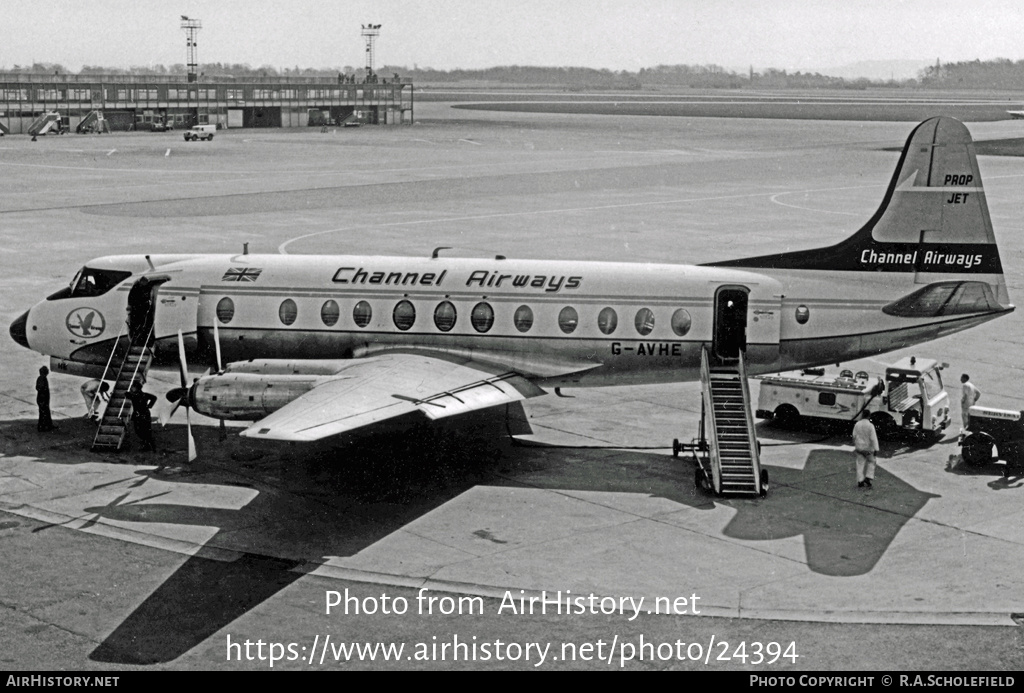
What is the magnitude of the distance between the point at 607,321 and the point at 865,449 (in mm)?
6670

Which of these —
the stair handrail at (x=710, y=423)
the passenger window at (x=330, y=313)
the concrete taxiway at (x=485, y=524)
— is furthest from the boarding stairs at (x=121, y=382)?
the stair handrail at (x=710, y=423)

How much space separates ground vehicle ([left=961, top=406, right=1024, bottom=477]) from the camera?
2645cm

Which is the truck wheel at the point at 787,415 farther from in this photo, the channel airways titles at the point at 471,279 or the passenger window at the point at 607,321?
the channel airways titles at the point at 471,279

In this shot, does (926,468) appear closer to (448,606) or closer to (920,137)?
(920,137)

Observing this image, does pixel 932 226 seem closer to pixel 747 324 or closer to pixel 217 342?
pixel 747 324

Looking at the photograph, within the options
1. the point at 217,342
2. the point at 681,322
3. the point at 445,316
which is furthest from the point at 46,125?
the point at 681,322

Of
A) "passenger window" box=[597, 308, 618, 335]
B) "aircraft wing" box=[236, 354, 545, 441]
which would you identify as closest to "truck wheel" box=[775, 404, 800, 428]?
"passenger window" box=[597, 308, 618, 335]

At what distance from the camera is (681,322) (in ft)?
91.6

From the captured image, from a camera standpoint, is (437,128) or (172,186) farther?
(437,128)

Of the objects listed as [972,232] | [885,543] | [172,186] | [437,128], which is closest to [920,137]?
[972,232]

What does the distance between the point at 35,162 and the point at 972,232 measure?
8908 centimetres

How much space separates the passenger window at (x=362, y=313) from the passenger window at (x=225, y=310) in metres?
3.13

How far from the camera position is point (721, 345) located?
27.9m

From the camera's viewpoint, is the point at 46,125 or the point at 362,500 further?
the point at 46,125
